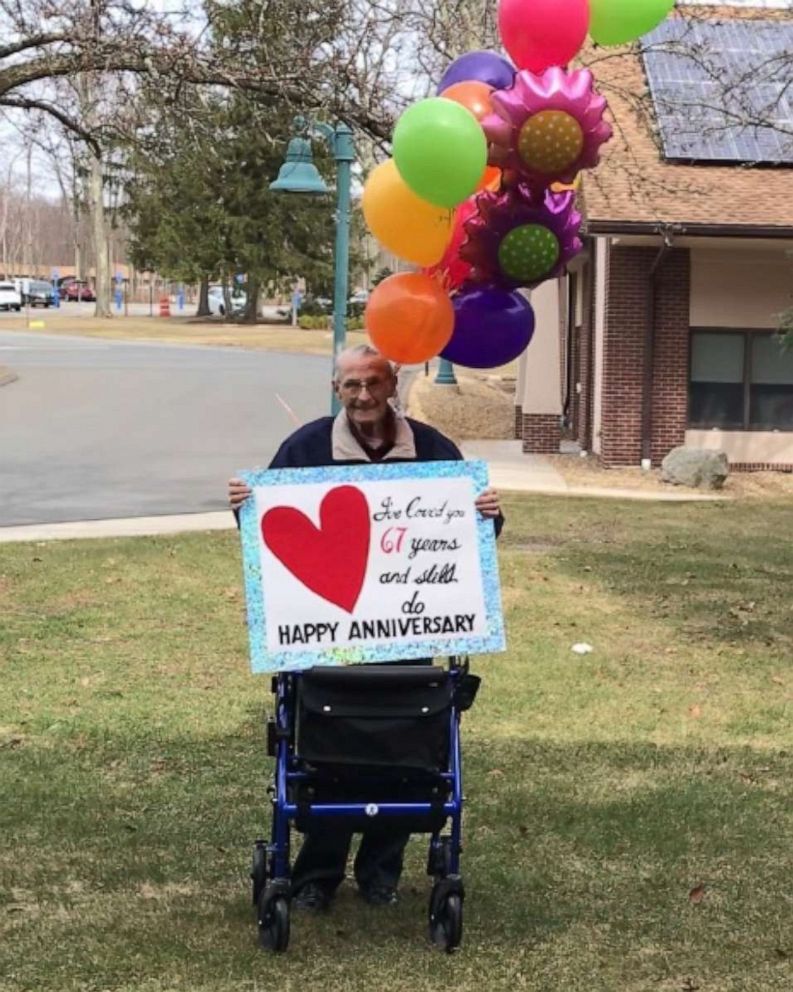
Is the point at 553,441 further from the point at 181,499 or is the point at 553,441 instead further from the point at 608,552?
the point at 608,552

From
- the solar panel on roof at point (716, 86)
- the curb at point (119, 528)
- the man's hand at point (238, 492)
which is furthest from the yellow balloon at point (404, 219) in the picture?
the solar panel on roof at point (716, 86)

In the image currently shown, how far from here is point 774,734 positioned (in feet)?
22.1

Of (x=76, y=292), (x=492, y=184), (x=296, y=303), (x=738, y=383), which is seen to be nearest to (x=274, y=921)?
(x=492, y=184)

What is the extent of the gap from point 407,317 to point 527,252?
0.48 m

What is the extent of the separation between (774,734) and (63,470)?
42.8 feet

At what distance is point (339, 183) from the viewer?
11383 mm

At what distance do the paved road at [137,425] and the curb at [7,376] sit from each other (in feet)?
0.77

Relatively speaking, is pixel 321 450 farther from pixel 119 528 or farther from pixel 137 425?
pixel 137 425

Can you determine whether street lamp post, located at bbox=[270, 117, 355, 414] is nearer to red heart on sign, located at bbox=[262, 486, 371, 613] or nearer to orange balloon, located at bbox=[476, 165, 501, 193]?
orange balloon, located at bbox=[476, 165, 501, 193]

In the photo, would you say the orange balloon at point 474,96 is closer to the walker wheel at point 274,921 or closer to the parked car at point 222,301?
the walker wheel at point 274,921

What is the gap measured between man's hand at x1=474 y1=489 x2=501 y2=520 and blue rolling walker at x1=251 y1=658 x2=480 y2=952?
488mm

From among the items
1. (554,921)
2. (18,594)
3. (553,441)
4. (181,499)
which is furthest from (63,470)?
(554,921)

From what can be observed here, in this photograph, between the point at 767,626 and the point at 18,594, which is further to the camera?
the point at 18,594

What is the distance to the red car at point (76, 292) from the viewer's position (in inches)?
3757
